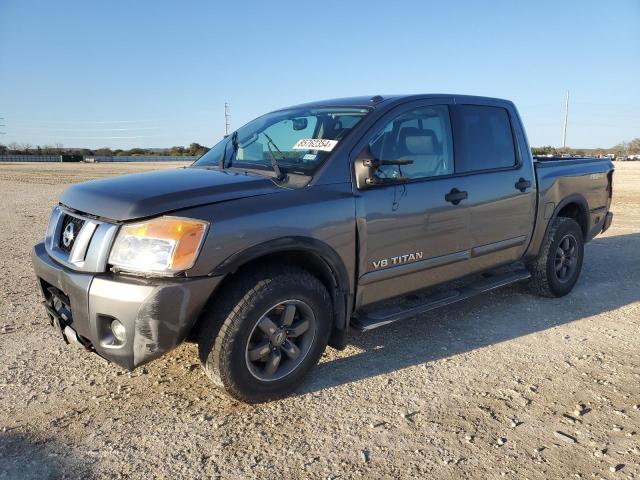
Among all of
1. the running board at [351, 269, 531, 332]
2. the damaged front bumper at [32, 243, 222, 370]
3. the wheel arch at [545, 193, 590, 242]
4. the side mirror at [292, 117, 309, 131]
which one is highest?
the side mirror at [292, 117, 309, 131]

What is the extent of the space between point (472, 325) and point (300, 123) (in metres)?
2.29

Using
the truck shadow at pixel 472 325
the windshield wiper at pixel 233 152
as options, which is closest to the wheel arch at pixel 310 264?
the truck shadow at pixel 472 325

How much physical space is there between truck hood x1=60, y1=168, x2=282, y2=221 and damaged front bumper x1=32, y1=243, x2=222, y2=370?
1.23 ft

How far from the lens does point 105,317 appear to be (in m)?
2.59

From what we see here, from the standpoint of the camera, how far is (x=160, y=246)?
254cm

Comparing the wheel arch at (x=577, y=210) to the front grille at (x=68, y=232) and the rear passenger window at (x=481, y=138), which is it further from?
the front grille at (x=68, y=232)

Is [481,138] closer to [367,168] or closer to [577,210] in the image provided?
[367,168]

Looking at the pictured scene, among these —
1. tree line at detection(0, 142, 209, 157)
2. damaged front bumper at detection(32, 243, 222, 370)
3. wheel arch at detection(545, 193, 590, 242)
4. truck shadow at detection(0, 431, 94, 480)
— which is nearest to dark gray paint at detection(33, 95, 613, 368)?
damaged front bumper at detection(32, 243, 222, 370)

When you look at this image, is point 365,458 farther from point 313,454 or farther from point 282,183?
point 282,183

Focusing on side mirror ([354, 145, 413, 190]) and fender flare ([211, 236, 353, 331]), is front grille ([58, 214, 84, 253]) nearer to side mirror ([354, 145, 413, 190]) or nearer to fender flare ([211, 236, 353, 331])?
fender flare ([211, 236, 353, 331])

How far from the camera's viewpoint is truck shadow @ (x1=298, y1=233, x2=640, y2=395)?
11.4 feet

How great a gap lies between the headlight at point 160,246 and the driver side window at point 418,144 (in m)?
1.37

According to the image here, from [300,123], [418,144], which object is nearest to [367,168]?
[418,144]

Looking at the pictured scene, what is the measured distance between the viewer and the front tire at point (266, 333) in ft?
8.89
